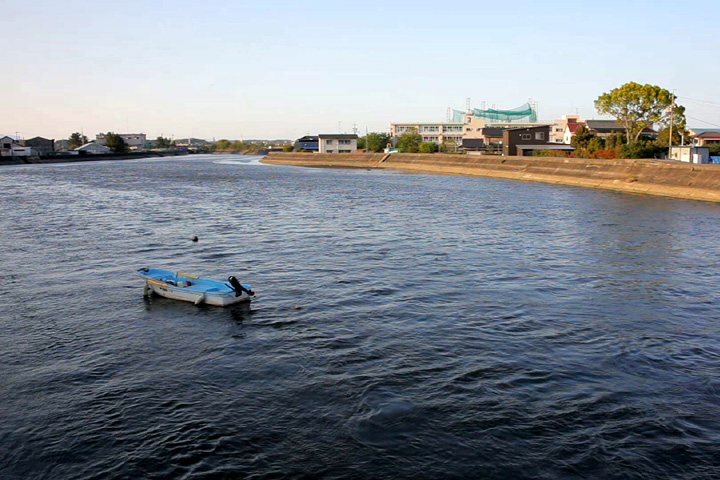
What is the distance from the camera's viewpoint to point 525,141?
3551 inches

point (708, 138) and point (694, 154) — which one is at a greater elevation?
point (708, 138)

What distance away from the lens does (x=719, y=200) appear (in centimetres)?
4303

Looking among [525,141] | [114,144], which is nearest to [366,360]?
[525,141]

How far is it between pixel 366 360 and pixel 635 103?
241ft

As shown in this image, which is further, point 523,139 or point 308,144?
point 308,144

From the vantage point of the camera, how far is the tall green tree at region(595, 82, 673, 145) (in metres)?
74.4

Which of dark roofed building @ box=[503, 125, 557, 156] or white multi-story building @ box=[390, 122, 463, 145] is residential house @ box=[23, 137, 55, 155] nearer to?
white multi-story building @ box=[390, 122, 463, 145]

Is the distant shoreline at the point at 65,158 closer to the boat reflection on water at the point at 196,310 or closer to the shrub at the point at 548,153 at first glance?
the shrub at the point at 548,153

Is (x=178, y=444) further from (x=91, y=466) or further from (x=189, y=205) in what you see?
(x=189, y=205)

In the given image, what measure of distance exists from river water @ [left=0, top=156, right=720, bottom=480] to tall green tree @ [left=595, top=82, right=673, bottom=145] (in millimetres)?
52416

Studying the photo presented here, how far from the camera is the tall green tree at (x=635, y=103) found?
244ft

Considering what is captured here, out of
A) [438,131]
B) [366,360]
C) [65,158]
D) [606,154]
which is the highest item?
[438,131]

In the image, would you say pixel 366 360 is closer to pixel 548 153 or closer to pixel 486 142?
pixel 548 153

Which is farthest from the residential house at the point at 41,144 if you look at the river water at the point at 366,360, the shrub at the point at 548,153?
the river water at the point at 366,360
